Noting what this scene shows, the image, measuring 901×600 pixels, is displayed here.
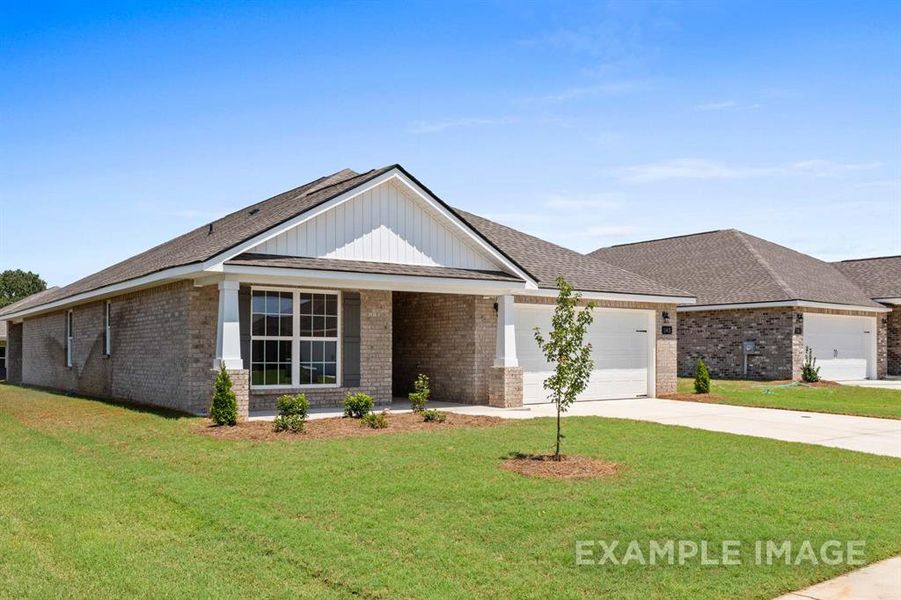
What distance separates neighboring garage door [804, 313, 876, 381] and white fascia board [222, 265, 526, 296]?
51.5 ft

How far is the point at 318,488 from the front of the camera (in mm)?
8883

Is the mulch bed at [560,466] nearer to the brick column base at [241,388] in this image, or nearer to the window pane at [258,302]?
the brick column base at [241,388]

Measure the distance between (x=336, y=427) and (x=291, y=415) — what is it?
2.68ft

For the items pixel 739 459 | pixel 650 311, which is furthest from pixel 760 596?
pixel 650 311

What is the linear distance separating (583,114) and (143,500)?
11.1 meters

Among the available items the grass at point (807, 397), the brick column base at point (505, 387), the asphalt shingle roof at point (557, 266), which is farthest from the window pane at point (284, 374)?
the grass at point (807, 397)

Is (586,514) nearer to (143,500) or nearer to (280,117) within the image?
(143,500)

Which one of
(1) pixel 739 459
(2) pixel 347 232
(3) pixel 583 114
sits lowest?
(1) pixel 739 459

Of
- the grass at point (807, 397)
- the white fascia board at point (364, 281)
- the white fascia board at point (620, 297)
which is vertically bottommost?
the grass at point (807, 397)

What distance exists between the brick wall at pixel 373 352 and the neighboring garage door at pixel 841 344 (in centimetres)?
1745

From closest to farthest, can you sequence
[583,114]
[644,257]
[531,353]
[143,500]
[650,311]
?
[143,500]
[583,114]
[531,353]
[650,311]
[644,257]

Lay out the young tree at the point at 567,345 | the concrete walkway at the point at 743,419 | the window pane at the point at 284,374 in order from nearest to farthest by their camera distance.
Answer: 1. the young tree at the point at 567,345
2. the concrete walkway at the point at 743,419
3. the window pane at the point at 284,374

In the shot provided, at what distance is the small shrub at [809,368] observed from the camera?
2741 centimetres

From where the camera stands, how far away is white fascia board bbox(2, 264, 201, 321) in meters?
15.1
